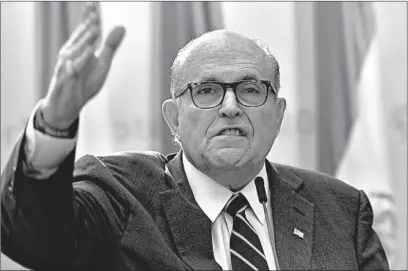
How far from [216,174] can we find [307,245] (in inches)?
11.3

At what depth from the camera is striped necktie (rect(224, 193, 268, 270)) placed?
1688mm

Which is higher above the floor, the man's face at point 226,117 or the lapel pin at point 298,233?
the man's face at point 226,117

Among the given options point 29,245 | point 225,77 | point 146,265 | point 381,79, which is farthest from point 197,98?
point 381,79

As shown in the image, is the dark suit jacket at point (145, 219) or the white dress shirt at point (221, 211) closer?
the dark suit jacket at point (145, 219)

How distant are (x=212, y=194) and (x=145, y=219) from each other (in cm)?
21

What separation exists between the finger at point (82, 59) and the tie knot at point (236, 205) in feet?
2.15

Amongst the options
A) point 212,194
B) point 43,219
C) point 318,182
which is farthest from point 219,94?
point 43,219

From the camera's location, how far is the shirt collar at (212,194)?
1772 millimetres

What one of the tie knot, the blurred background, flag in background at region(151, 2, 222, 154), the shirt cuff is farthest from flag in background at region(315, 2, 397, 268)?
the shirt cuff

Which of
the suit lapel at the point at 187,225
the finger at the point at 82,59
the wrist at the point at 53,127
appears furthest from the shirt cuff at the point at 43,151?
the suit lapel at the point at 187,225

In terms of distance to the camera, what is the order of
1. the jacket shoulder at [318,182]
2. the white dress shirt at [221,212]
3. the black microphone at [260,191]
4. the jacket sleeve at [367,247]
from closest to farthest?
the black microphone at [260,191] → the white dress shirt at [221,212] → the jacket sleeve at [367,247] → the jacket shoulder at [318,182]

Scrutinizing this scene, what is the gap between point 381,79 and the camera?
3.57 meters

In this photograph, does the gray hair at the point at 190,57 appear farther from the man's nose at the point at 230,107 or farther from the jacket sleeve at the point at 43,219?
the jacket sleeve at the point at 43,219

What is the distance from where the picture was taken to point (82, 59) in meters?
1.26
